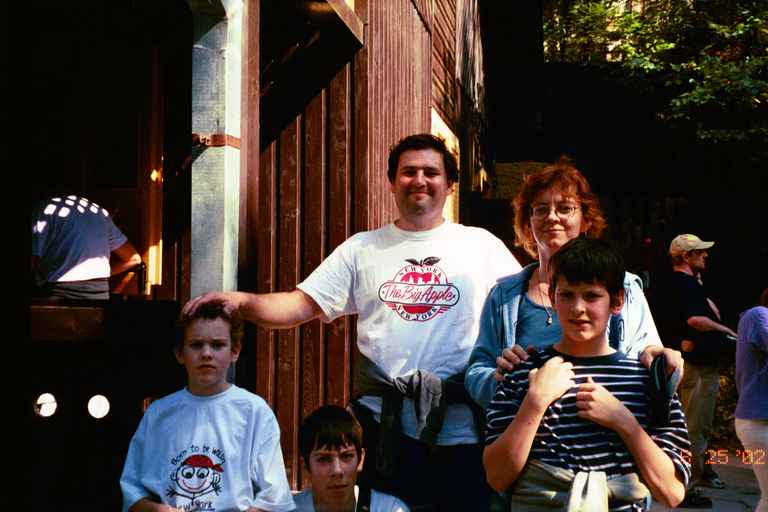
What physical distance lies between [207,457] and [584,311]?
3.96 ft

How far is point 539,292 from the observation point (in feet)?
10.1

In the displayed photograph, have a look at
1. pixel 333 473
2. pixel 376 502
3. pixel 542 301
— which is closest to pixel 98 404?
pixel 333 473

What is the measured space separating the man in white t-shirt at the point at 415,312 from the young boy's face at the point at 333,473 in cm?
10

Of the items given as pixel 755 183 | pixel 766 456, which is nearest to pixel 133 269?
pixel 766 456

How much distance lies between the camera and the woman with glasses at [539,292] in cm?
291

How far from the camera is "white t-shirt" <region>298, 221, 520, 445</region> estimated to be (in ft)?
10.6

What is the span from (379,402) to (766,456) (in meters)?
3.19

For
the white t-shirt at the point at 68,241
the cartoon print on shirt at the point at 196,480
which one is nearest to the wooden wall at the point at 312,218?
the white t-shirt at the point at 68,241

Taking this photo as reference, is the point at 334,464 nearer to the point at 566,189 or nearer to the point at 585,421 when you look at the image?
the point at 585,421

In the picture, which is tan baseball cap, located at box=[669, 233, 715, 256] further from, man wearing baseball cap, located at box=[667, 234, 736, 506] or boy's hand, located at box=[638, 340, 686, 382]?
boy's hand, located at box=[638, 340, 686, 382]

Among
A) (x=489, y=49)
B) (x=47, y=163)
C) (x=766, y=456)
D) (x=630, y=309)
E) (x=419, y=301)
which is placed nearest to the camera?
(x=630, y=309)

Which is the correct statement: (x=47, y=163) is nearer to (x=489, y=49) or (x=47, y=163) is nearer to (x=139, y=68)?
(x=139, y=68)

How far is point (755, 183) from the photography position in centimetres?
1429

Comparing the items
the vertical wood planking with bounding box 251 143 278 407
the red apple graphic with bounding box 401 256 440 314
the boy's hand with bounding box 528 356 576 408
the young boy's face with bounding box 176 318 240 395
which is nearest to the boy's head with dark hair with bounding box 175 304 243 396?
the young boy's face with bounding box 176 318 240 395
